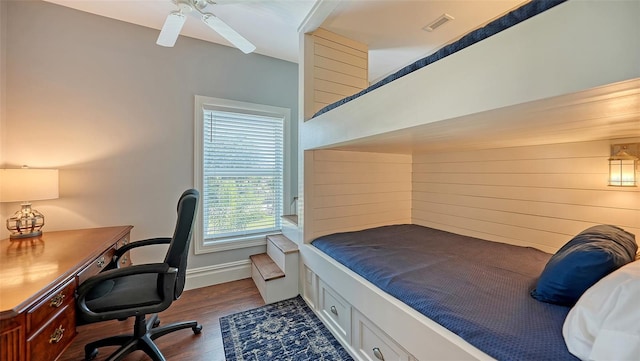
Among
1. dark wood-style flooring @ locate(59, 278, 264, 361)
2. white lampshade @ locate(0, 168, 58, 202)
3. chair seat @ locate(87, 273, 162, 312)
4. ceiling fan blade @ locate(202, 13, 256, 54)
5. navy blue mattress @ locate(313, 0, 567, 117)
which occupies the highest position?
ceiling fan blade @ locate(202, 13, 256, 54)

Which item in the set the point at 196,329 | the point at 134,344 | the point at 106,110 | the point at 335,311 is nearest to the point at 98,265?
the point at 134,344

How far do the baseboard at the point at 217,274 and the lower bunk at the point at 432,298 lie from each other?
3.27 ft

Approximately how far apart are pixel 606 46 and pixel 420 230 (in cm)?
218

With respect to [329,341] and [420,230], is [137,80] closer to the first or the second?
[329,341]

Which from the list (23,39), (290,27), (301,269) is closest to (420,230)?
(301,269)

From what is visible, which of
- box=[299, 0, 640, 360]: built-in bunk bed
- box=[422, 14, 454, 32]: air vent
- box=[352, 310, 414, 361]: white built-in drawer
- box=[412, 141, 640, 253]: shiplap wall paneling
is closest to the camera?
box=[299, 0, 640, 360]: built-in bunk bed

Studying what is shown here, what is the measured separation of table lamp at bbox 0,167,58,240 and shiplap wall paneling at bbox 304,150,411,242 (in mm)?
2102

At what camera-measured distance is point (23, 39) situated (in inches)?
78.0

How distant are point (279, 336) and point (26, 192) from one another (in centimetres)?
222

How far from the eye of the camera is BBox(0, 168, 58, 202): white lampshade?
67.6 inches

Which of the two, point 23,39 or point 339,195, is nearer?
point 23,39

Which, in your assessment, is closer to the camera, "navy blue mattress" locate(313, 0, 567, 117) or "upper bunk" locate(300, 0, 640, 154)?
"upper bunk" locate(300, 0, 640, 154)

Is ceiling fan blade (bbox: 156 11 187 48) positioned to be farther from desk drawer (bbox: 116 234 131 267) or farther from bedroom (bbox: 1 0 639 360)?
desk drawer (bbox: 116 234 131 267)

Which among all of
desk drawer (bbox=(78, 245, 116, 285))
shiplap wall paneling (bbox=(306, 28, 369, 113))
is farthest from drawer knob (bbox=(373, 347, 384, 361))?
shiplap wall paneling (bbox=(306, 28, 369, 113))
